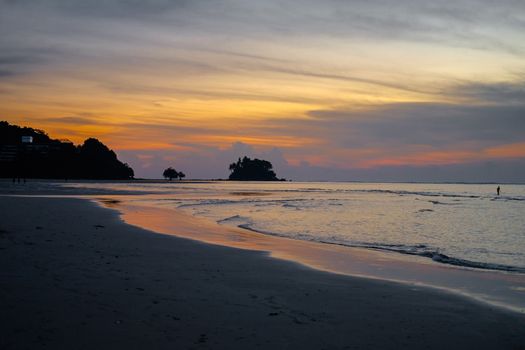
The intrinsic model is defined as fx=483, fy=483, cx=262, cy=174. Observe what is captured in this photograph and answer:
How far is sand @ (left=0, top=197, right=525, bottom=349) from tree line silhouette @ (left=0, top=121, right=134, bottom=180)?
148 metres

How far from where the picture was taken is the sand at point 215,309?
20.2 feet

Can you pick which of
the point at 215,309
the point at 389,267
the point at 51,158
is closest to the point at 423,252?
the point at 389,267

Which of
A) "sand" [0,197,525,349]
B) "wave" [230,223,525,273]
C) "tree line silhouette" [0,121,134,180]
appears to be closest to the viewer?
"sand" [0,197,525,349]

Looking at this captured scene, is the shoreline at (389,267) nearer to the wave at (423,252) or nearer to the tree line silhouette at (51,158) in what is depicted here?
the wave at (423,252)

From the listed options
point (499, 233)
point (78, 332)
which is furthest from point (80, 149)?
point (78, 332)

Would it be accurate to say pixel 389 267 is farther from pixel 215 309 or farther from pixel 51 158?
pixel 51 158

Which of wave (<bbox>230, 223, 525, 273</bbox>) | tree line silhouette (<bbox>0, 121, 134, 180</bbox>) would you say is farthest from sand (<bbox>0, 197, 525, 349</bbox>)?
tree line silhouette (<bbox>0, 121, 134, 180</bbox>)

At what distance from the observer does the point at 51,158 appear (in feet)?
546

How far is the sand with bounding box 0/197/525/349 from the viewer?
20.2 ft

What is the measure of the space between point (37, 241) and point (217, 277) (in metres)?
6.56

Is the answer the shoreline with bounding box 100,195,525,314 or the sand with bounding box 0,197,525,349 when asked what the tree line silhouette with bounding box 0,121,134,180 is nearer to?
the shoreline with bounding box 100,195,525,314

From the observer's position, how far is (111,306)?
728 cm

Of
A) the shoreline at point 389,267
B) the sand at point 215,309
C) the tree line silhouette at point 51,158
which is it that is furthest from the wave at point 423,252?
the tree line silhouette at point 51,158

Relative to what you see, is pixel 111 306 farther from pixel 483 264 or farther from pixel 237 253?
pixel 483 264
